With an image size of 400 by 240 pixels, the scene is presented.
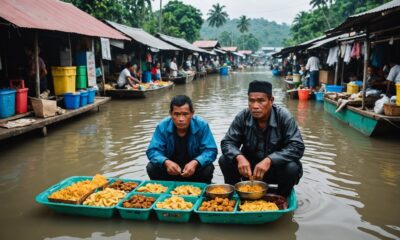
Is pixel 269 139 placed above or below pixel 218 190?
above

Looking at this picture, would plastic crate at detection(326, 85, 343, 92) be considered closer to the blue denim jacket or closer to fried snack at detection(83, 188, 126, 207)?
the blue denim jacket

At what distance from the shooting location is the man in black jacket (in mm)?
3840

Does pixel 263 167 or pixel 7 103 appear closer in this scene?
pixel 263 167

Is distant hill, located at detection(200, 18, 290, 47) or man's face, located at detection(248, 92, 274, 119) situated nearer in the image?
man's face, located at detection(248, 92, 274, 119)

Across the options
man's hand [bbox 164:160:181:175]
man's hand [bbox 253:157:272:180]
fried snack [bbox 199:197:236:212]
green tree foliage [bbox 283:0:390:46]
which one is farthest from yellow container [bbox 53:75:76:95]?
green tree foliage [bbox 283:0:390:46]

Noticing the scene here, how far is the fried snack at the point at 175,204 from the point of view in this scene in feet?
12.2

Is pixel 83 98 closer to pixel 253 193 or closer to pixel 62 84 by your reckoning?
pixel 62 84

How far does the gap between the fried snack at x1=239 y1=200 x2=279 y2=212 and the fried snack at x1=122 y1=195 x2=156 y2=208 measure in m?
1.00

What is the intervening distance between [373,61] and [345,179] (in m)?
7.05

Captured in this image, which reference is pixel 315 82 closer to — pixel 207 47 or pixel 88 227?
pixel 88 227

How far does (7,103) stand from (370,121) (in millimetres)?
7888

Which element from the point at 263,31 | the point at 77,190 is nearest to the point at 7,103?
the point at 77,190

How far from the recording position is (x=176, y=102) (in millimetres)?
4039

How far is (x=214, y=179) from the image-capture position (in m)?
5.46
